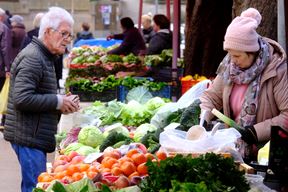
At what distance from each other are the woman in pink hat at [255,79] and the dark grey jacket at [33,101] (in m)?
1.43

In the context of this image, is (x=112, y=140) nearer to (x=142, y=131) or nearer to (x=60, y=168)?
(x=142, y=131)

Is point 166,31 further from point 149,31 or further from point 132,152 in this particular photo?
point 132,152

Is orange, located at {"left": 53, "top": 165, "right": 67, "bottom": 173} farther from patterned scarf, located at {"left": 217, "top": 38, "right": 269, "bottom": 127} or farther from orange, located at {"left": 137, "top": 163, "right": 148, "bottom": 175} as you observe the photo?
patterned scarf, located at {"left": 217, "top": 38, "right": 269, "bottom": 127}

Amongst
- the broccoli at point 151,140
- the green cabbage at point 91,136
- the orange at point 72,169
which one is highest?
the orange at point 72,169

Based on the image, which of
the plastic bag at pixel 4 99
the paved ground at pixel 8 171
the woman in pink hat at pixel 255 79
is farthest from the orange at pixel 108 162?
the plastic bag at pixel 4 99

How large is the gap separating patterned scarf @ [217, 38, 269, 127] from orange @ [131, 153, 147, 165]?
91 centimetres

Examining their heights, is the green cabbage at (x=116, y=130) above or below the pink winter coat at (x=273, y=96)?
below

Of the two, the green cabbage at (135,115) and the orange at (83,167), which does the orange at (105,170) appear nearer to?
the orange at (83,167)

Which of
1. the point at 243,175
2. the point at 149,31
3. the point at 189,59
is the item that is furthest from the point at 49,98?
the point at 149,31

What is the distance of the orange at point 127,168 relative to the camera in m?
5.45

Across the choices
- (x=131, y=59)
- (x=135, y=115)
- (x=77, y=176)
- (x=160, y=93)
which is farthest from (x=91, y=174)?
(x=131, y=59)

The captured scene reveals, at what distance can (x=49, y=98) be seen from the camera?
655 centimetres

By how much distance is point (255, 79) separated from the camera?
6.06 m

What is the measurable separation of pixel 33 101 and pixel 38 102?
43 mm
